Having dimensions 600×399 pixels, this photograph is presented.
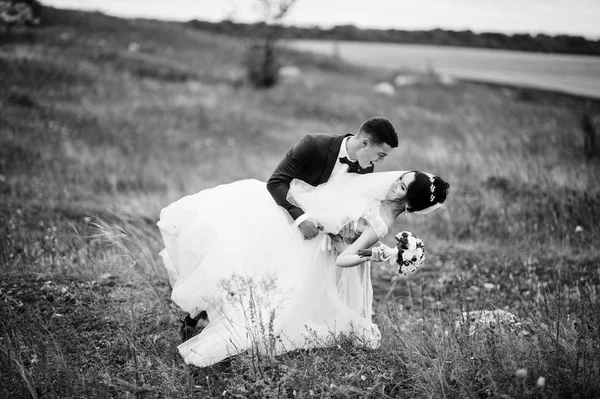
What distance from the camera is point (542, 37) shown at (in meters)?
55.1

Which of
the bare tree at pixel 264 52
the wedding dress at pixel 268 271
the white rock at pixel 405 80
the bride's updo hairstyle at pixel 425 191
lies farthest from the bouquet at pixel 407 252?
the white rock at pixel 405 80

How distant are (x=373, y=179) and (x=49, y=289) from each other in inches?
143

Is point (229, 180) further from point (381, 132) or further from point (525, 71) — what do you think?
point (525, 71)

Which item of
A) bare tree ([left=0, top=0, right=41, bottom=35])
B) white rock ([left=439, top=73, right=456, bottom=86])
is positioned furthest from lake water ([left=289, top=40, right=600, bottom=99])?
bare tree ([left=0, top=0, right=41, bottom=35])

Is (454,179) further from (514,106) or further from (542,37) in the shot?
(542,37)

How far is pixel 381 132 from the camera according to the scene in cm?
Answer: 331

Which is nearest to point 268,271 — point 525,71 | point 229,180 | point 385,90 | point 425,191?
point 425,191

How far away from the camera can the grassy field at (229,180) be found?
3.14m

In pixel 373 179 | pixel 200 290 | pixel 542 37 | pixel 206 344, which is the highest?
pixel 542 37

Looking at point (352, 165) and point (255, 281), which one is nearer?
point (255, 281)

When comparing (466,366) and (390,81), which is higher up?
(390,81)

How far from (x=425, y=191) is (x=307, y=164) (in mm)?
1050

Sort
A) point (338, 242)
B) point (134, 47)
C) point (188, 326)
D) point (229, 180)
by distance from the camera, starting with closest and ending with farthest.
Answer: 1. point (338, 242)
2. point (188, 326)
3. point (229, 180)
4. point (134, 47)

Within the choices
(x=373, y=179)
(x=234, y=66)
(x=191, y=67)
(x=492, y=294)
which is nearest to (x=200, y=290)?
(x=373, y=179)
